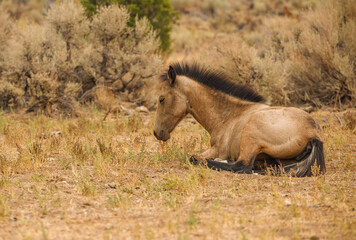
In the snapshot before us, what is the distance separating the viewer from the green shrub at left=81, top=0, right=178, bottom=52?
587 inches

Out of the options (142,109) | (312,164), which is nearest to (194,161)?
(312,164)

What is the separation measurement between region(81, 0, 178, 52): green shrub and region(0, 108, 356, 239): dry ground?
8408 mm

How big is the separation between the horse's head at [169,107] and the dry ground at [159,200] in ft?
1.19

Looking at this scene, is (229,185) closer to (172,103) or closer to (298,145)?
(298,145)

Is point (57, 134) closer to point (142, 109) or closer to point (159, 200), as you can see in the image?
point (142, 109)

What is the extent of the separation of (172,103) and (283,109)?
1711 mm

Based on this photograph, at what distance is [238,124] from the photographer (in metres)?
6.57

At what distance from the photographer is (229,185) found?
5340 mm

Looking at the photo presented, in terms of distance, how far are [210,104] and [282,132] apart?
58.0 inches

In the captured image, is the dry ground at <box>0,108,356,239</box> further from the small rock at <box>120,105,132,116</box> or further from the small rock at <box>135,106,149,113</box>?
the small rock at <box>135,106,149,113</box>

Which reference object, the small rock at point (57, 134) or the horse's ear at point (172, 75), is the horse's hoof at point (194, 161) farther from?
the small rock at point (57, 134)

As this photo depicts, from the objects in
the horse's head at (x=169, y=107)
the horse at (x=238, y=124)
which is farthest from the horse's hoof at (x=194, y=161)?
the horse's head at (x=169, y=107)

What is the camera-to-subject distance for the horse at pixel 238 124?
5.88 metres

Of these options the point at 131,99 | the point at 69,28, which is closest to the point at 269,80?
the point at 131,99
